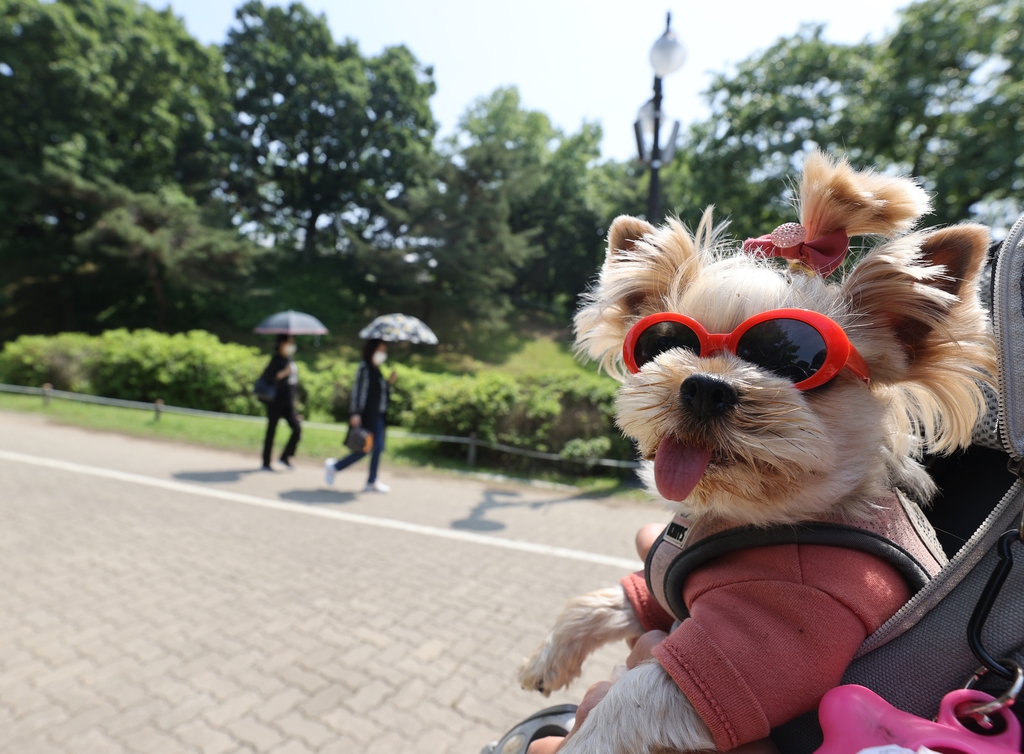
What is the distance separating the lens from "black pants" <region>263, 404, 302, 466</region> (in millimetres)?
→ 9344

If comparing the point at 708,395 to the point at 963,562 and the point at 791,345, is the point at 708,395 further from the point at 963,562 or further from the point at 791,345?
the point at 963,562

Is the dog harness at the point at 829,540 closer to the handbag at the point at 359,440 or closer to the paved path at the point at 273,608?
the paved path at the point at 273,608

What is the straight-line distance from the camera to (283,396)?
9656mm

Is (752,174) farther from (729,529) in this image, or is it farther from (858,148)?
(729,529)

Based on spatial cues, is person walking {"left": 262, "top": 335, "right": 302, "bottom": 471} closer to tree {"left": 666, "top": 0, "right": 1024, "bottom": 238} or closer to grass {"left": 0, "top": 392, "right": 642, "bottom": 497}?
grass {"left": 0, "top": 392, "right": 642, "bottom": 497}

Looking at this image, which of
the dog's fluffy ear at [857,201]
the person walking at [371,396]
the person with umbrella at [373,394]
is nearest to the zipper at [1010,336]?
the dog's fluffy ear at [857,201]

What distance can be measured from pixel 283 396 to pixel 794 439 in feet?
32.0

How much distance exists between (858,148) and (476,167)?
64.9ft

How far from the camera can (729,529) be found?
1280 mm

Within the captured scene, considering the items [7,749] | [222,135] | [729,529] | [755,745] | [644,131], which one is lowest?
[7,749]

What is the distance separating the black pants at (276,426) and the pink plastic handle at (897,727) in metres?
9.62

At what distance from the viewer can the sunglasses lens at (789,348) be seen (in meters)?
1.19

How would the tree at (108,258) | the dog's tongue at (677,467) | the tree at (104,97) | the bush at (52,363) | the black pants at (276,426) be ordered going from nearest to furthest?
the dog's tongue at (677,467) < the black pants at (276,426) < the bush at (52,363) < the tree at (108,258) < the tree at (104,97)

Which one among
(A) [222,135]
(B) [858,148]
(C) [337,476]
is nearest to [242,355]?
(C) [337,476]
